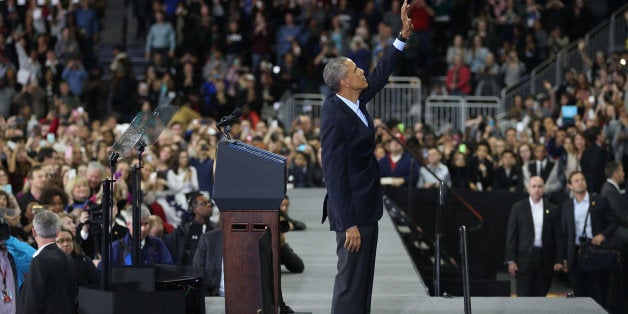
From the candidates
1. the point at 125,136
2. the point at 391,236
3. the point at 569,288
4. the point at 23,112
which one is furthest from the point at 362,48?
the point at 125,136

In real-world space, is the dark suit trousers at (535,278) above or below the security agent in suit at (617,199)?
below

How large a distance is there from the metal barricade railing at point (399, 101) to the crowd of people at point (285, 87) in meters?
0.64

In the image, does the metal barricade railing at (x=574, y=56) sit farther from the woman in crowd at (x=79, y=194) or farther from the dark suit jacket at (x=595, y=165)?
the woman in crowd at (x=79, y=194)

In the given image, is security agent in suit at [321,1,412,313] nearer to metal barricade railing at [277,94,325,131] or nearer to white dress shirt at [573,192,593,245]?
white dress shirt at [573,192,593,245]

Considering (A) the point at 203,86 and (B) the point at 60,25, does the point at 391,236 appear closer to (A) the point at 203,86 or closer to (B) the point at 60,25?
(A) the point at 203,86

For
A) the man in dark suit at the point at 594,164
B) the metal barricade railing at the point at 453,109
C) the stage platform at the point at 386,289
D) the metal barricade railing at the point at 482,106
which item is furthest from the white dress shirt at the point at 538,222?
the metal barricade railing at the point at 482,106

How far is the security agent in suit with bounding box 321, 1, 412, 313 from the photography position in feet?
27.7

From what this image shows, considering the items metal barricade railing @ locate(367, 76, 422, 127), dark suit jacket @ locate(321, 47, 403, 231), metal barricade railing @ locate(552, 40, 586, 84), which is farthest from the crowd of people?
dark suit jacket @ locate(321, 47, 403, 231)

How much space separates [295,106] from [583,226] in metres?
11.3

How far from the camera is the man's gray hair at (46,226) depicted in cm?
924

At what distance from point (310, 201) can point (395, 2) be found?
32.4 feet

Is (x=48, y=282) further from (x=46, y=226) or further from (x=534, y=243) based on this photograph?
(x=534, y=243)

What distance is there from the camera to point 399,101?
26.4m

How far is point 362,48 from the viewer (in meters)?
25.9
